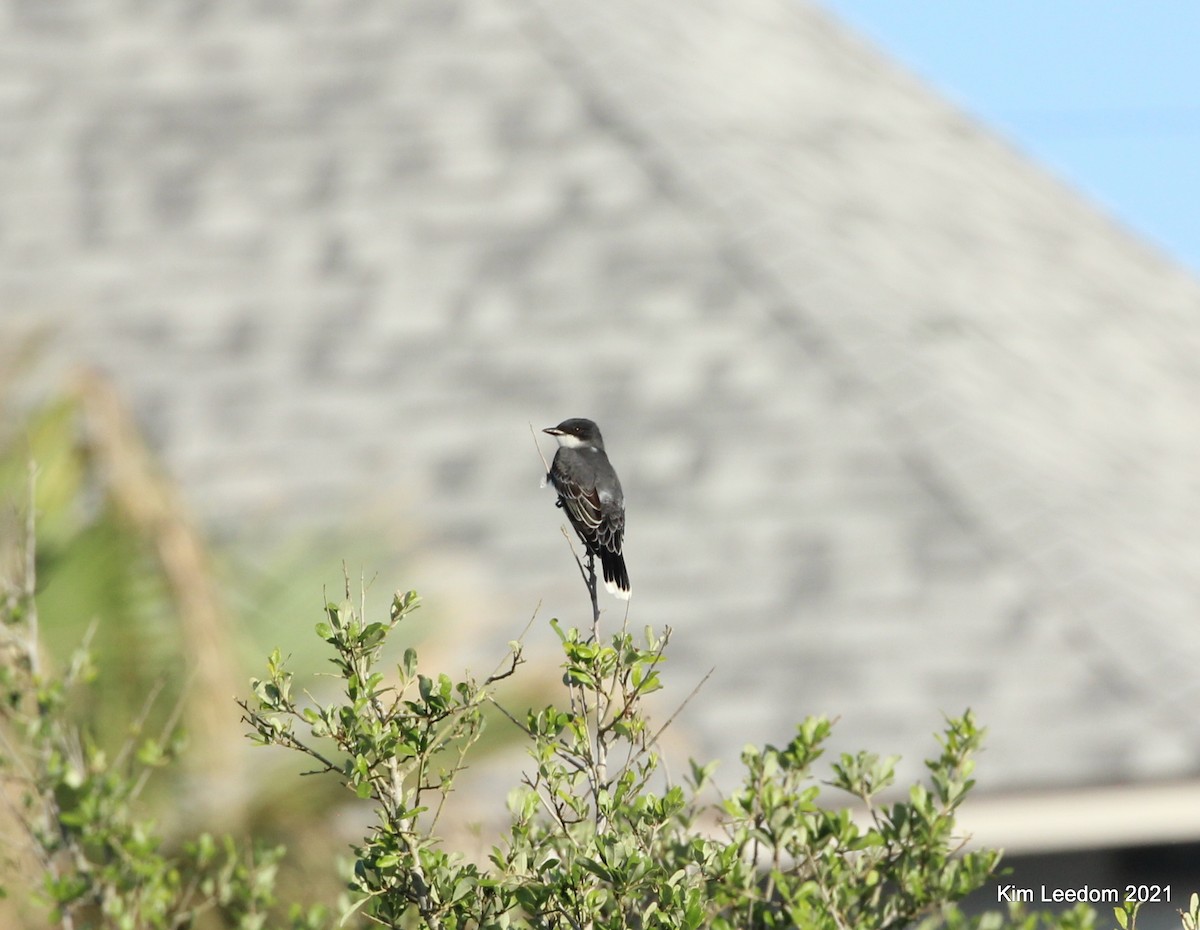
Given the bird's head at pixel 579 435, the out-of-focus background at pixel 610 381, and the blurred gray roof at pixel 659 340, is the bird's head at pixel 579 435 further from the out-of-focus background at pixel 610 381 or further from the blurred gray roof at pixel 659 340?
the blurred gray roof at pixel 659 340

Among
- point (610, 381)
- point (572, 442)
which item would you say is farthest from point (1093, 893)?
point (572, 442)

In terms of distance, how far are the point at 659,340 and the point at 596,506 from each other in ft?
21.6

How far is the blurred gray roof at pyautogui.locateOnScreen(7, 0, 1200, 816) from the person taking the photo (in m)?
8.90

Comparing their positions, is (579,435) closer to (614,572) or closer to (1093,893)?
(614,572)

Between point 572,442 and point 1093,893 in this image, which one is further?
point 1093,893

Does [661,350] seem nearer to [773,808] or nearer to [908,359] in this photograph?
[908,359]

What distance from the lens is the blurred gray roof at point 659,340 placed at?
8898 millimetres

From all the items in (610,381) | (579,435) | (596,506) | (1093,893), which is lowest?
(1093,893)

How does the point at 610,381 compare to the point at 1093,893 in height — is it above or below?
above

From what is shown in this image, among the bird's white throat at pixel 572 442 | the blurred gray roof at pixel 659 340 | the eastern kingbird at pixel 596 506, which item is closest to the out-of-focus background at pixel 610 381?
the blurred gray roof at pixel 659 340

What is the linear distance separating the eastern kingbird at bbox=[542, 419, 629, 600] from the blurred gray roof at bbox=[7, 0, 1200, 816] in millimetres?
2211

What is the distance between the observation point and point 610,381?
10.4m

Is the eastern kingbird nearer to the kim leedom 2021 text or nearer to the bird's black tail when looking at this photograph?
the bird's black tail

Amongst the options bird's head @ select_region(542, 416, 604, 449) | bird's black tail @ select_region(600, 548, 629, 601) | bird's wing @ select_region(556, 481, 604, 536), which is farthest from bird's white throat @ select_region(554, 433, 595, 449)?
bird's black tail @ select_region(600, 548, 629, 601)
